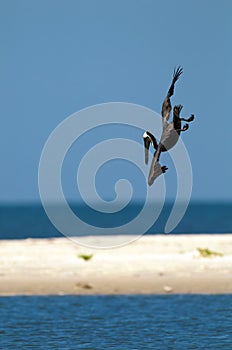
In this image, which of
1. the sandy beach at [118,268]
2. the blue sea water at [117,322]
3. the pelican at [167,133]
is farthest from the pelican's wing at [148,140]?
the sandy beach at [118,268]

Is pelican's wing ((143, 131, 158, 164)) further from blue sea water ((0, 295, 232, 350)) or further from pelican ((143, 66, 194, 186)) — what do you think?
blue sea water ((0, 295, 232, 350))

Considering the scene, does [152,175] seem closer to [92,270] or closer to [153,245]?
[92,270]

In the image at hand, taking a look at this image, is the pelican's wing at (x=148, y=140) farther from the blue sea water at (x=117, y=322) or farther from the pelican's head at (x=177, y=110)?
the blue sea water at (x=117, y=322)

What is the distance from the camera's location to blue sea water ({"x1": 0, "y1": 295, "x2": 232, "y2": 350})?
83.5ft

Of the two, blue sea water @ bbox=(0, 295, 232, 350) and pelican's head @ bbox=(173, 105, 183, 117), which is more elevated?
blue sea water @ bbox=(0, 295, 232, 350)

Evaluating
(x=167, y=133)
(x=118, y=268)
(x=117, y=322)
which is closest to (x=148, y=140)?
(x=167, y=133)

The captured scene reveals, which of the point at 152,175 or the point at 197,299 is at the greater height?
the point at 197,299

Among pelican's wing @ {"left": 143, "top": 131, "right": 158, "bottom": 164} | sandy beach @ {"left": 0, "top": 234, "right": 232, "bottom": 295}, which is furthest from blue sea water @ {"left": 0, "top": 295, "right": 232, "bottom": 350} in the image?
pelican's wing @ {"left": 143, "top": 131, "right": 158, "bottom": 164}

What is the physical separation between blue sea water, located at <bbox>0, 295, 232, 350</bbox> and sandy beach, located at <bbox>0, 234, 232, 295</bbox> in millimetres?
877

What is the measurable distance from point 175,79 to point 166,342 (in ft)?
33.1

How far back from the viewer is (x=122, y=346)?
2500 cm

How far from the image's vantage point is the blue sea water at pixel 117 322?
83.5 ft

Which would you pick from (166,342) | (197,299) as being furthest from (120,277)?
(166,342)

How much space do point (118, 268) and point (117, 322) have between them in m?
7.10
